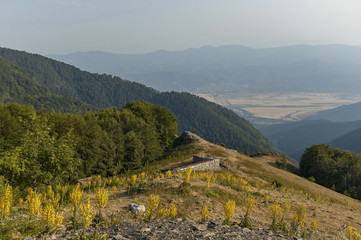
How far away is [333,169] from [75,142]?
60992mm

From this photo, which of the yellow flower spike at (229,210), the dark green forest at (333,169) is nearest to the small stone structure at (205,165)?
the yellow flower spike at (229,210)

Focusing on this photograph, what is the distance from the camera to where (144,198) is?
15039 millimetres

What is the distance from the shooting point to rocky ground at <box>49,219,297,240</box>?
884 cm

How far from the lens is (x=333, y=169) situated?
6356 centimetres

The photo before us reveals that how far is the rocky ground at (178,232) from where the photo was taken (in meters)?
8.84

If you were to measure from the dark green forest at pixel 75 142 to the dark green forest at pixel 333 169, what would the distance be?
3743cm

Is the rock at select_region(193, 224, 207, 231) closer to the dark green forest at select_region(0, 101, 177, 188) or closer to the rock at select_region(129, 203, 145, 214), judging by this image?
the rock at select_region(129, 203, 145, 214)

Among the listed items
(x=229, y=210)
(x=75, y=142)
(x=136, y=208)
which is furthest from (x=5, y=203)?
(x=75, y=142)

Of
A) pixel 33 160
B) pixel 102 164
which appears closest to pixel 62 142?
pixel 33 160

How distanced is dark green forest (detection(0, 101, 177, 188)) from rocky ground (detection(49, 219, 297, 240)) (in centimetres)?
814

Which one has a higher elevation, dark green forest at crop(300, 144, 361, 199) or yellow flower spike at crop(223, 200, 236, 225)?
yellow flower spike at crop(223, 200, 236, 225)

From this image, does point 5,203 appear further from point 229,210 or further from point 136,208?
point 229,210

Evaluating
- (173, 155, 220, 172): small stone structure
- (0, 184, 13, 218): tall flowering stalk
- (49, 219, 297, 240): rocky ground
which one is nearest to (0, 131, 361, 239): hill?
(49, 219, 297, 240): rocky ground

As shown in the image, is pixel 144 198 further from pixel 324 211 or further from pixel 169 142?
pixel 169 142
